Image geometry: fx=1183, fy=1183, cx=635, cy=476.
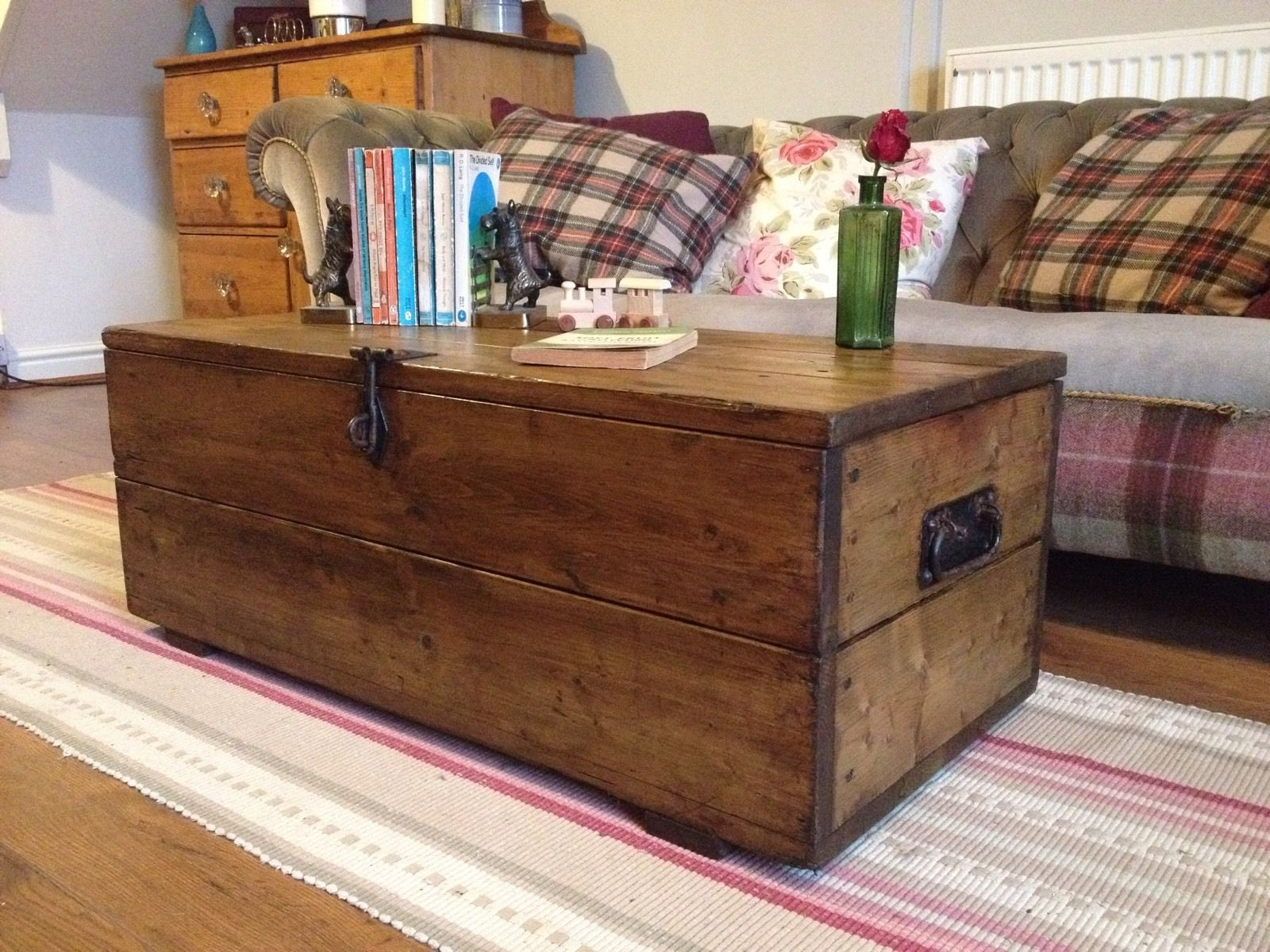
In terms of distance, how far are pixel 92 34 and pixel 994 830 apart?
10.7ft

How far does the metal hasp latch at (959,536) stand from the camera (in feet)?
3.19

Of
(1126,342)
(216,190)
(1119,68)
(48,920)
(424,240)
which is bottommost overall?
(48,920)

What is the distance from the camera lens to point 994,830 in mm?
1002

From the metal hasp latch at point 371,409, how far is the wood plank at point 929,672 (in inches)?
19.2

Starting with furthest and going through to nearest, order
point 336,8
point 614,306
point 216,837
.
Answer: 1. point 336,8
2. point 614,306
3. point 216,837

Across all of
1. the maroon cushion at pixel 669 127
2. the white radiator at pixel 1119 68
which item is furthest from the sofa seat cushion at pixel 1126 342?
the white radiator at pixel 1119 68

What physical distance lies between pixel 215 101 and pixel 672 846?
2.66 meters

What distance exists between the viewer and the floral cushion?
192cm

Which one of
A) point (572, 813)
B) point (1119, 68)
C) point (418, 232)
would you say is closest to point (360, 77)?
point (418, 232)

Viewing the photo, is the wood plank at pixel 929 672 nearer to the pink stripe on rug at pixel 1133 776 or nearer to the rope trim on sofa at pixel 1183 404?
the pink stripe on rug at pixel 1133 776

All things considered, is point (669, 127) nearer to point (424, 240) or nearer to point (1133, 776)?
point (424, 240)

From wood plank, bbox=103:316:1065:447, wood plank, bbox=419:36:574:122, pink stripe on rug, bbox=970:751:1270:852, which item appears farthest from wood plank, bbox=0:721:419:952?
wood plank, bbox=419:36:574:122

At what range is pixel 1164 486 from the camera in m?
1.34

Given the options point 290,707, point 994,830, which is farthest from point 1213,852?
point 290,707
